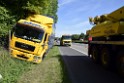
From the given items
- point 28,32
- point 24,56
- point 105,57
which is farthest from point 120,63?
point 28,32

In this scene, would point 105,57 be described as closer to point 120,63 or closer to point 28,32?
point 120,63

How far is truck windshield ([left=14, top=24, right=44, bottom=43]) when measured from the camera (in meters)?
16.0

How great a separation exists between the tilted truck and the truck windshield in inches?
135

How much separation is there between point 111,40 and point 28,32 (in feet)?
17.8

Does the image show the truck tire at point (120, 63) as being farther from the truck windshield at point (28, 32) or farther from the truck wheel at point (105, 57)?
the truck windshield at point (28, 32)

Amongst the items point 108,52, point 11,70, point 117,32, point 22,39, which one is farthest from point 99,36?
point 11,70

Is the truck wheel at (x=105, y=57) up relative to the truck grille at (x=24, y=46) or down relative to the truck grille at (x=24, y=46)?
down

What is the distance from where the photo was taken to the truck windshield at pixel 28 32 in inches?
632

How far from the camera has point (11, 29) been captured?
652 inches

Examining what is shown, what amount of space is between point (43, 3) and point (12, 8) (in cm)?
233

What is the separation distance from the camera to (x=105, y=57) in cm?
1395

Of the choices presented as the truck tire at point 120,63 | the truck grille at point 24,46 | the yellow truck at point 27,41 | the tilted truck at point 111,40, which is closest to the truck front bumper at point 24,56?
the yellow truck at point 27,41

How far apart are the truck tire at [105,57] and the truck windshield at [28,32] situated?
12.8 ft

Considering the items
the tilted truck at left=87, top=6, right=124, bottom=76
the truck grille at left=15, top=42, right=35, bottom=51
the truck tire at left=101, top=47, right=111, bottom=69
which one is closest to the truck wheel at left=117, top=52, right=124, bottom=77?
the tilted truck at left=87, top=6, right=124, bottom=76
